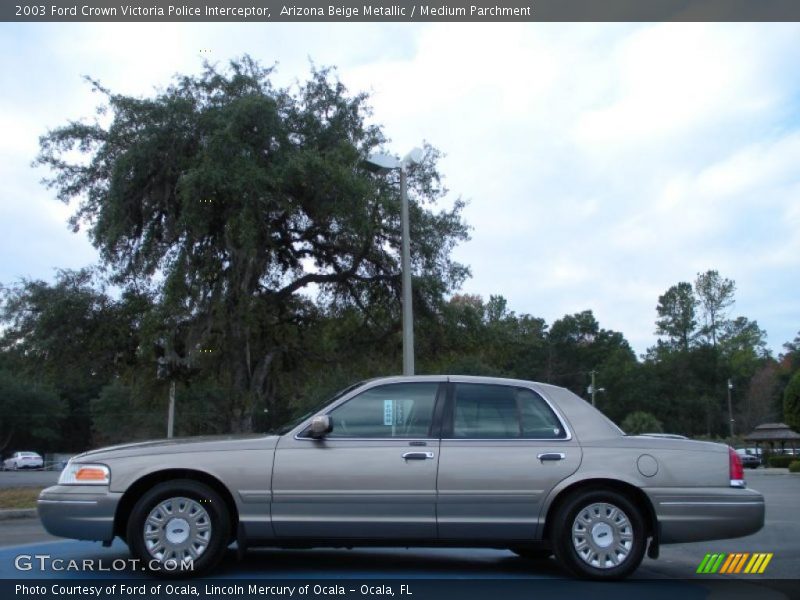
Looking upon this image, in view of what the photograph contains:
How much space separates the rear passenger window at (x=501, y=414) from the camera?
6.90 meters

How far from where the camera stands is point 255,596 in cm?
586

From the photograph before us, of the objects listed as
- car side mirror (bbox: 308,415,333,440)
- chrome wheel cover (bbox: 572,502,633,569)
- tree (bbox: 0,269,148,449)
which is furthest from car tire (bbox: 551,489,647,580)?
tree (bbox: 0,269,148,449)

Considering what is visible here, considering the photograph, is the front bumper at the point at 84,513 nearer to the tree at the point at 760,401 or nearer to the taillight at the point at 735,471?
the taillight at the point at 735,471

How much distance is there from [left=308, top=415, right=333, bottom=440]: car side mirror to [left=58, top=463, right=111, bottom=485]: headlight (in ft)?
5.05

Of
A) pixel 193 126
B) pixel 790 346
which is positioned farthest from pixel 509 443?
pixel 790 346

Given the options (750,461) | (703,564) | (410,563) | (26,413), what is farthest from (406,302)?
(26,413)

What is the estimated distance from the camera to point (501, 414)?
6988 mm

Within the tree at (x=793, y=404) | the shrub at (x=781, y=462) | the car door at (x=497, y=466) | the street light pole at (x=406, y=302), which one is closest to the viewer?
the car door at (x=497, y=466)

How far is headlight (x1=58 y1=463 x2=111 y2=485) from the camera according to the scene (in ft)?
21.2

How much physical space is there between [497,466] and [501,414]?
0.49m

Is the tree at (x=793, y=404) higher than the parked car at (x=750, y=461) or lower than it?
higher

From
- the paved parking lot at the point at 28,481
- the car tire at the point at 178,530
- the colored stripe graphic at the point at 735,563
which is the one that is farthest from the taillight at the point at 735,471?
the paved parking lot at the point at 28,481

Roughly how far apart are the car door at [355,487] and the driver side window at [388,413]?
6 cm

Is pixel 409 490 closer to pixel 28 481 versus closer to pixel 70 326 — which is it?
pixel 70 326
